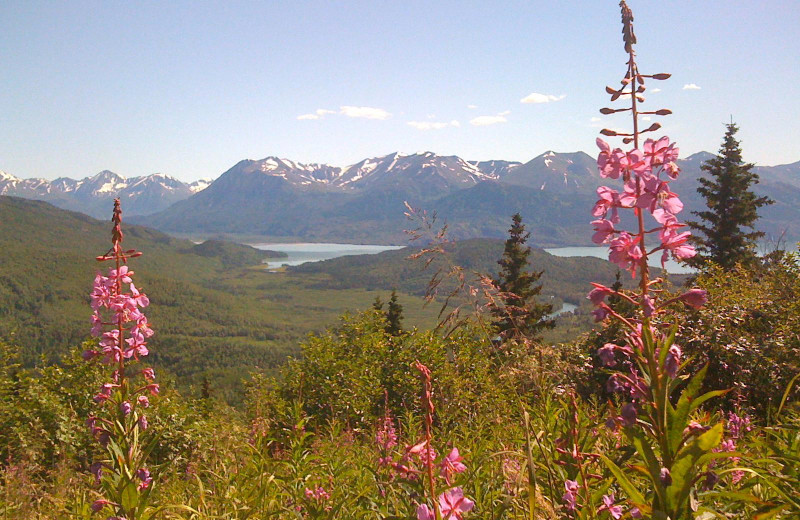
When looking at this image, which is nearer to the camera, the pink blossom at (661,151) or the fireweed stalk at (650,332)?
the fireweed stalk at (650,332)

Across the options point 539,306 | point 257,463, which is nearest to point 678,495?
point 257,463

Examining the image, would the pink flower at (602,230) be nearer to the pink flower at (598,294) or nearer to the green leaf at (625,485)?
the pink flower at (598,294)

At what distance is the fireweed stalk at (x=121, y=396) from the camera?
2480 mm

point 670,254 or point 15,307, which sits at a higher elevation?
point 670,254

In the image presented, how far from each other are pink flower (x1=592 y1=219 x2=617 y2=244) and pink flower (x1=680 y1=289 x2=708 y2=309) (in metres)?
0.31

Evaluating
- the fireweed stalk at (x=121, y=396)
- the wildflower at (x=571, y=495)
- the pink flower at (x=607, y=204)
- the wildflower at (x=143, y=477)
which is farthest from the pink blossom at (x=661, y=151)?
the wildflower at (x=143, y=477)

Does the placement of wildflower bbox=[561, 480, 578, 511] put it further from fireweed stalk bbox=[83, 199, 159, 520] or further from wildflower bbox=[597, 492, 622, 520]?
fireweed stalk bbox=[83, 199, 159, 520]

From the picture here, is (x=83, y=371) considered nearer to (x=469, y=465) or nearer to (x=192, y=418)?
(x=192, y=418)

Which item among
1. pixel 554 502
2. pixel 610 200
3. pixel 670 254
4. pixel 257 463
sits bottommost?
pixel 257 463

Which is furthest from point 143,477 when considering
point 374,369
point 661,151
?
point 374,369

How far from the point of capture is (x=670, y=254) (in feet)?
5.40

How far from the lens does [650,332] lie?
1362 mm

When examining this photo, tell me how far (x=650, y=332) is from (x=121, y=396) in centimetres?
262

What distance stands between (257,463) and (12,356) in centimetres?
1263
